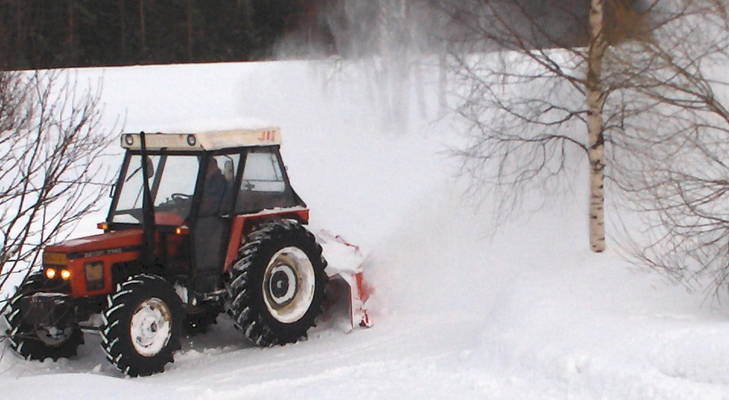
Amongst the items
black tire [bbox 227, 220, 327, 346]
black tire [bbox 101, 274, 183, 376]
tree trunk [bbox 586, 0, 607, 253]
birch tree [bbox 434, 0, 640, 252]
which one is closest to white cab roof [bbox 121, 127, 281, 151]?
black tire [bbox 227, 220, 327, 346]

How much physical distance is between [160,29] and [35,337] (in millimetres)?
23704

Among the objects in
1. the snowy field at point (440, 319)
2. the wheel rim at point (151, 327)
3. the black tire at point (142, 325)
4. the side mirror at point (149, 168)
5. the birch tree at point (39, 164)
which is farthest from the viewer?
the side mirror at point (149, 168)

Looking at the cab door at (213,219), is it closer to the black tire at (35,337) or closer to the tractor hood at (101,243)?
the tractor hood at (101,243)

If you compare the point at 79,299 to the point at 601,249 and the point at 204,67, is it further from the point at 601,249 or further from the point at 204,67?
the point at 204,67

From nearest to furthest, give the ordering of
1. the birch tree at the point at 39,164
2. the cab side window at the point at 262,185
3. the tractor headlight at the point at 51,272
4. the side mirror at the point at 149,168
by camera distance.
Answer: the birch tree at the point at 39,164 < the tractor headlight at the point at 51,272 < the side mirror at the point at 149,168 < the cab side window at the point at 262,185

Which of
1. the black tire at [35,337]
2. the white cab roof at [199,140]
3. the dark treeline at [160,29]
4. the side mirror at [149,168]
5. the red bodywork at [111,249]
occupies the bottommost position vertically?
the black tire at [35,337]

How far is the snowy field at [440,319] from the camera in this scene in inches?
287

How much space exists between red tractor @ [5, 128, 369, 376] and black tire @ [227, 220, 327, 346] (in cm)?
1

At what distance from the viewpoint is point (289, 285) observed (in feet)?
32.6

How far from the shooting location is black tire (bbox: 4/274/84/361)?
859 cm

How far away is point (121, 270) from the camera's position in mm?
8875

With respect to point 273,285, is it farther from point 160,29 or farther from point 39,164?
point 160,29

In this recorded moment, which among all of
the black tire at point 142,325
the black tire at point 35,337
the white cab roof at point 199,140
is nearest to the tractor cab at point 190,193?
the white cab roof at point 199,140

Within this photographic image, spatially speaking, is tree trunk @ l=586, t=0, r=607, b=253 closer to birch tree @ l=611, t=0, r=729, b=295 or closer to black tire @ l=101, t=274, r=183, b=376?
birch tree @ l=611, t=0, r=729, b=295
